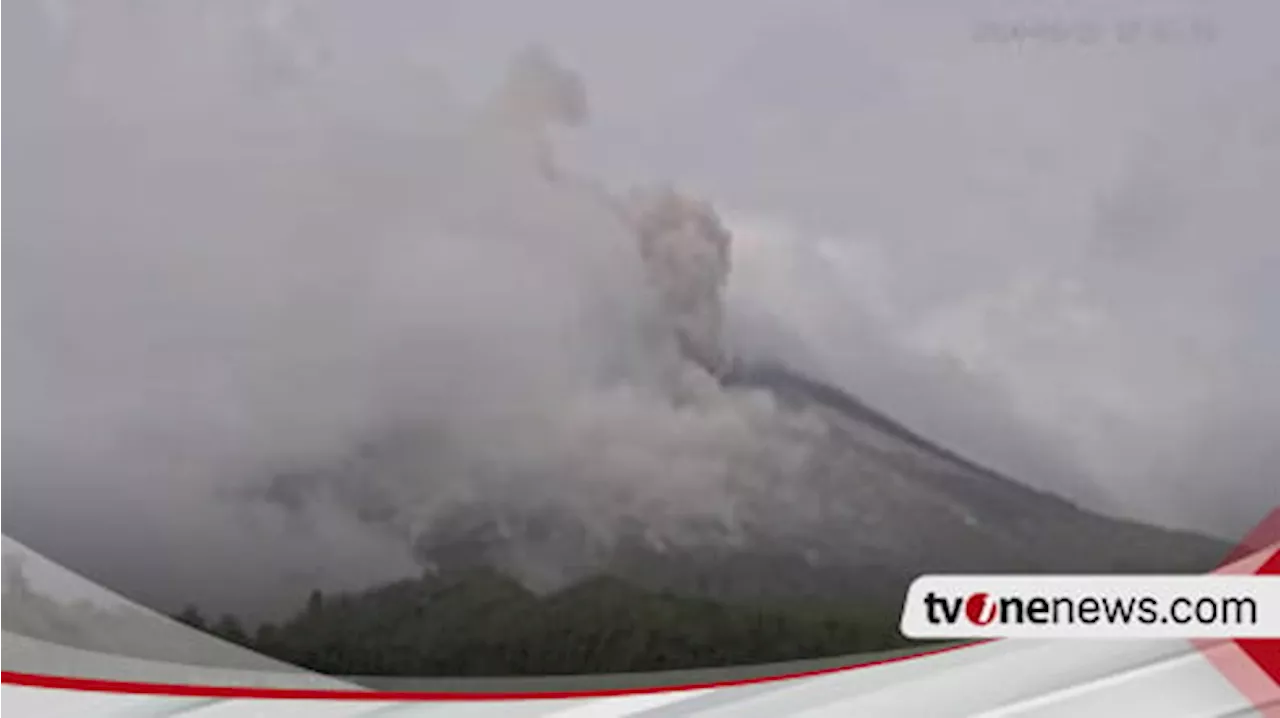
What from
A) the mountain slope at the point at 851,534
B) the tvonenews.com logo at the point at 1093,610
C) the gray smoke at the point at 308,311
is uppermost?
the gray smoke at the point at 308,311

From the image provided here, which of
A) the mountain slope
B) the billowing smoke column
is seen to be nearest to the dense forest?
the mountain slope

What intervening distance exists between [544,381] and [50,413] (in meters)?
0.40

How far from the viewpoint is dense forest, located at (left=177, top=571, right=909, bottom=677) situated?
3.12 feet

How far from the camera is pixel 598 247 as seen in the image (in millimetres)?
944

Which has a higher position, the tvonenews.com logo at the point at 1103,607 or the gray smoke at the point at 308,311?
→ the gray smoke at the point at 308,311

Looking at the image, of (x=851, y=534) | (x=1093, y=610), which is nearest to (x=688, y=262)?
(x=851, y=534)

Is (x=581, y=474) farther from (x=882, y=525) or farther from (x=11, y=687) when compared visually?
(x=11, y=687)

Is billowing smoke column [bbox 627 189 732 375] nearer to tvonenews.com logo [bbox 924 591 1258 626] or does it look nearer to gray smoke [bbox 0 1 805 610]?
gray smoke [bbox 0 1 805 610]

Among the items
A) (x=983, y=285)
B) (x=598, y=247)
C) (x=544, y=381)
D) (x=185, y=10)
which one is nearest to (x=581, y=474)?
(x=544, y=381)

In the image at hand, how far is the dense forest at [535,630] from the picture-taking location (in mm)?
952

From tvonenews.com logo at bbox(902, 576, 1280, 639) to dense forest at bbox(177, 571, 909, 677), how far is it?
4 cm

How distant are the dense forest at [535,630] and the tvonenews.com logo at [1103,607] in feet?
0.14

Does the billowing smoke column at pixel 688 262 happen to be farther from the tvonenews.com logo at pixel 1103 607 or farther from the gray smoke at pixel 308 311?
the tvonenews.com logo at pixel 1103 607

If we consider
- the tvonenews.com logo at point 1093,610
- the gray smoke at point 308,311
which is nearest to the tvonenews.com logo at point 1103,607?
the tvonenews.com logo at point 1093,610
